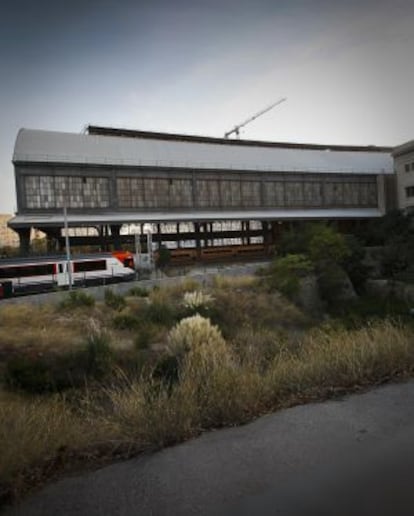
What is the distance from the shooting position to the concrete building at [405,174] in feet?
170

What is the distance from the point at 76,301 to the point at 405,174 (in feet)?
157

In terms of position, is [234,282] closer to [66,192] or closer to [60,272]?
[60,272]

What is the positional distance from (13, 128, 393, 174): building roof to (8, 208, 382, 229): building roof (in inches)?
214

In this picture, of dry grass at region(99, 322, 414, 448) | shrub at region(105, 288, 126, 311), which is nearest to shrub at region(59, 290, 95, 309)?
shrub at region(105, 288, 126, 311)

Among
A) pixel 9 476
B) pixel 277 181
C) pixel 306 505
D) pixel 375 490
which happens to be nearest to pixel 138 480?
pixel 9 476

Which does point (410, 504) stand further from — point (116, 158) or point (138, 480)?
point (116, 158)

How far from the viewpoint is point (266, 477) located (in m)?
3.02

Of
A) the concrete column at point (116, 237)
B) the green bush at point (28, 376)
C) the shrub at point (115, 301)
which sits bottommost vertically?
the green bush at point (28, 376)

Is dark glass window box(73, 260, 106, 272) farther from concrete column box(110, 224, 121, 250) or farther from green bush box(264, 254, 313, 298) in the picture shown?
concrete column box(110, 224, 121, 250)

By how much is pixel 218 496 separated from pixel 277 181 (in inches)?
1950

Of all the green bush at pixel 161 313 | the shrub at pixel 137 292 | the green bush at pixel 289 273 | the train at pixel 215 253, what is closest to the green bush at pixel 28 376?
the green bush at pixel 161 313

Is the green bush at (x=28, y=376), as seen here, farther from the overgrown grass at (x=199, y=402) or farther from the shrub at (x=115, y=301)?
the shrub at (x=115, y=301)

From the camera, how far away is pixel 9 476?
313cm

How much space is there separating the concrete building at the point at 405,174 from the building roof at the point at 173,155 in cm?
333
